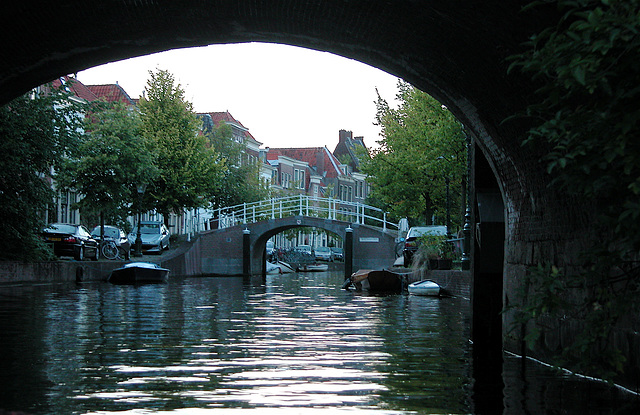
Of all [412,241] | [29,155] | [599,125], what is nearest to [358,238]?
[412,241]

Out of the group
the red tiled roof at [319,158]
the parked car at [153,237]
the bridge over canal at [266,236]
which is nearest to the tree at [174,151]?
the parked car at [153,237]

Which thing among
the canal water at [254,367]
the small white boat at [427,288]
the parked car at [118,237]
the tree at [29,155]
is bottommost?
the canal water at [254,367]

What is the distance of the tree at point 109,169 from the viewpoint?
113ft

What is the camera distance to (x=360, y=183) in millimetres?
99062

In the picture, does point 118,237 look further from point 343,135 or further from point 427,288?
point 343,135

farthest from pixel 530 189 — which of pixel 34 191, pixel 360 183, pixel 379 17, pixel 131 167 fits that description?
pixel 360 183

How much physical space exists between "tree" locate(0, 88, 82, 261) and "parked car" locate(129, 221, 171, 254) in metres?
17.0

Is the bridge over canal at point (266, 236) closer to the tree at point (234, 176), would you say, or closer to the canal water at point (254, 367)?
the tree at point (234, 176)

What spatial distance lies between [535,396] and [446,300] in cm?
1597

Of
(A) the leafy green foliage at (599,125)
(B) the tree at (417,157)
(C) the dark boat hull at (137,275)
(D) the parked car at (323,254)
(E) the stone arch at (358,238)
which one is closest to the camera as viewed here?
(A) the leafy green foliage at (599,125)

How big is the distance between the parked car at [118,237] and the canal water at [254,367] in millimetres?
20005

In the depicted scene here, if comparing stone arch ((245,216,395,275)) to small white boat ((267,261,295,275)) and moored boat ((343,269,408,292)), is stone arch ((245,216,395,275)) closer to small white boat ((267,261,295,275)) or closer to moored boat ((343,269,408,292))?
small white boat ((267,261,295,275))

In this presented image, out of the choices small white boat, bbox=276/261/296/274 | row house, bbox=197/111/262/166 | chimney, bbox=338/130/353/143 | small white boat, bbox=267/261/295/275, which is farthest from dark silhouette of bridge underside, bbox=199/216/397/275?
chimney, bbox=338/130/353/143

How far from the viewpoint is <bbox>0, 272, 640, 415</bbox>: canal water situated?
22.7 ft
